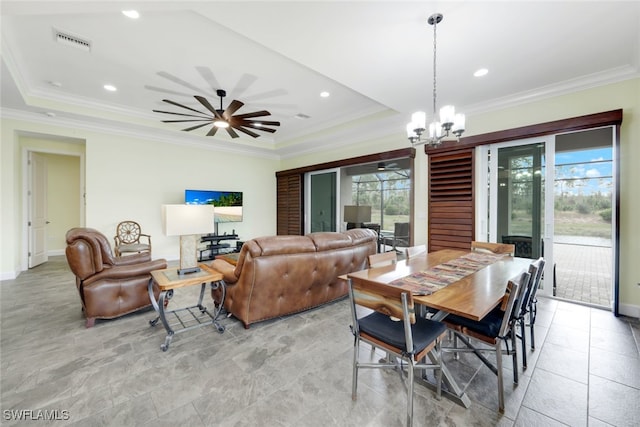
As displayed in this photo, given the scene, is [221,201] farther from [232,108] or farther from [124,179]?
[232,108]

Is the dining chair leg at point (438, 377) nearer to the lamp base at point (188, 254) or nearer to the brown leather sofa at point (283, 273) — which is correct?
the brown leather sofa at point (283, 273)

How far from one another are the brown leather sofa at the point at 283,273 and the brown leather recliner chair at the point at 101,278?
0.84 metres

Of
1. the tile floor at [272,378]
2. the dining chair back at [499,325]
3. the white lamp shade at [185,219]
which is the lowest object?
the tile floor at [272,378]

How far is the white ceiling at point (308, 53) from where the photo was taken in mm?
2168

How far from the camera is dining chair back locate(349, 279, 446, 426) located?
1473mm

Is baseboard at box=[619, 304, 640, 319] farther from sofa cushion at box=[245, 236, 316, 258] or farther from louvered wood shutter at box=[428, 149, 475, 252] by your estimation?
sofa cushion at box=[245, 236, 316, 258]

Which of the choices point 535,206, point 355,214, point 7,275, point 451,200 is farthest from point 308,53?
point 7,275

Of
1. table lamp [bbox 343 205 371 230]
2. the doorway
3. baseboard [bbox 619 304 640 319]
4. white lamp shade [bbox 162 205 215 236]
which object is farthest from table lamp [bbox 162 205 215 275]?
the doorway

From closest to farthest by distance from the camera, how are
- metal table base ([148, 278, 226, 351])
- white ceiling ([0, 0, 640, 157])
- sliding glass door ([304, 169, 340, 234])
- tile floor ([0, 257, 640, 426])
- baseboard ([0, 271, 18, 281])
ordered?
tile floor ([0, 257, 640, 426]) → white ceiling ([0, 0, 640, 157]) → metal table base ([148, 278, 226, 351]) → baseboard ([0, 271, 18, 281]) → sliding glass door ([304, 169, 340, 234])

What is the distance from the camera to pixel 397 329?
1.72 m

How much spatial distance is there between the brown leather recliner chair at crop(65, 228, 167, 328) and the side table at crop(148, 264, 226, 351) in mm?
355

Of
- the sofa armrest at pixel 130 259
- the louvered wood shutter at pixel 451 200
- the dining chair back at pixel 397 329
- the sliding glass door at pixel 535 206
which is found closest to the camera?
the dining chair back at pixel 397 329

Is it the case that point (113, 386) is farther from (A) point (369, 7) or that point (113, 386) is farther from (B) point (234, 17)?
(A) point (369, 7)

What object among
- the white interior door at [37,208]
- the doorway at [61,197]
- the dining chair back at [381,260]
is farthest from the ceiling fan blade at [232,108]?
the white interior door at [37,208]
